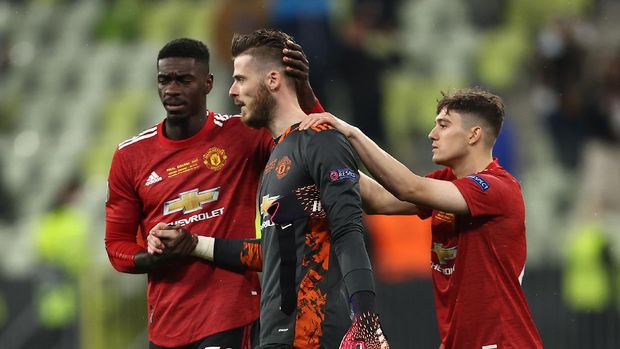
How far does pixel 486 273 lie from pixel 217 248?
1279 millimetres

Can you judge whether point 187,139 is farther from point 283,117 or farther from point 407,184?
point 407,184

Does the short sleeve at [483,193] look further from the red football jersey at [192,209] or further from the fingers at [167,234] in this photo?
the fingers at [167,234]

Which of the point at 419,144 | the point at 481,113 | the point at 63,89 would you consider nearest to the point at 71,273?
the point at 419,144

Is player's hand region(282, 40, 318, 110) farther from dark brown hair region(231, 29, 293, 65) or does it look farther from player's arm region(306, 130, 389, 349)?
player's arm region(306, 130, 389, 349)

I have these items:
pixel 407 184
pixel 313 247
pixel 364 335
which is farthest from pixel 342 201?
pixel 407 184

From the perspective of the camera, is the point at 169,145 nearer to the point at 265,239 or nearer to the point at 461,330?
the point at 265,239

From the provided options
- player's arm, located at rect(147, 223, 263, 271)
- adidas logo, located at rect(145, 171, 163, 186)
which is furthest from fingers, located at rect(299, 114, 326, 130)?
adidas logo, located at rect(145, 171, 163, 186)

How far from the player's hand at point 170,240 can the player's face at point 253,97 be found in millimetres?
669

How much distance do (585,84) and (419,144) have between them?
6.09ft

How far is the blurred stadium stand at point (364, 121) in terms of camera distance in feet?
32.5

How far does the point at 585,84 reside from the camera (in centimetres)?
1296

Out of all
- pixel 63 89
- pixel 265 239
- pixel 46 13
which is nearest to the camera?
pixel 265 239

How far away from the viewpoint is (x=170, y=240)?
19.0ft

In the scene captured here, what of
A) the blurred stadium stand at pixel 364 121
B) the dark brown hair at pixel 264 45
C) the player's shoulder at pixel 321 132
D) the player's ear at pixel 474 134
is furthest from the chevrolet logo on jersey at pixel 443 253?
the blurred stadium stand at pixel 364 121
